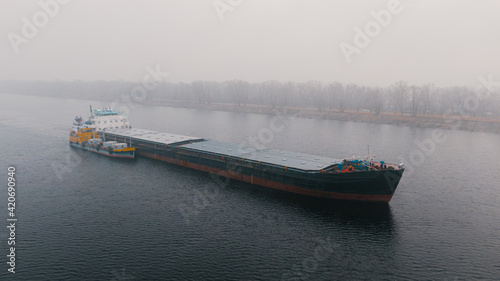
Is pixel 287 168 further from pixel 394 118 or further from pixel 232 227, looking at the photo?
pixel 394 118

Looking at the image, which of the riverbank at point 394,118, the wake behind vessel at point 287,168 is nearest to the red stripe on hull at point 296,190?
the wake behind vessel at point 287,168

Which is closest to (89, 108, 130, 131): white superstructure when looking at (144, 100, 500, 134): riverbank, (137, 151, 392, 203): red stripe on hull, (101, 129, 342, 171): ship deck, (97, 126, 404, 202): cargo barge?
(101, 129, 342, 171): ship deck

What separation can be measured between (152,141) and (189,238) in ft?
108

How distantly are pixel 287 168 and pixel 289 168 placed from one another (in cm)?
24

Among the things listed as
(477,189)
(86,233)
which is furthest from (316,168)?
(86,233)

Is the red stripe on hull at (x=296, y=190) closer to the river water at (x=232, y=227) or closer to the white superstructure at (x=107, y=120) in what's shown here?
the river water at (x=232, y=227)

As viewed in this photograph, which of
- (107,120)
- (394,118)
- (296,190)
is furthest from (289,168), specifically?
(394,118)

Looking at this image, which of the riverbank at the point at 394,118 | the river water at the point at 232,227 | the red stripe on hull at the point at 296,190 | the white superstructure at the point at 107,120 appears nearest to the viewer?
the river water at the point at 232,227

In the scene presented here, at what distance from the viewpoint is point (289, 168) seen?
39094 mm

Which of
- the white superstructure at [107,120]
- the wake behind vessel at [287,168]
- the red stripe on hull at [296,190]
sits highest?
the white superstructure at [107,120]

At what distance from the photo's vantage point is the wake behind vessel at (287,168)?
1384 inches

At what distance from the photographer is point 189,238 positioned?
28.2 metres

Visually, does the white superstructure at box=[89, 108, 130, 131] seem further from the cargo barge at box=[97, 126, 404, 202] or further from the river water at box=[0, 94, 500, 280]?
the cargo barge at box=[97, 126, 404, 202]

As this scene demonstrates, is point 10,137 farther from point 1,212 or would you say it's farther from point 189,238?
point 189,238
